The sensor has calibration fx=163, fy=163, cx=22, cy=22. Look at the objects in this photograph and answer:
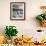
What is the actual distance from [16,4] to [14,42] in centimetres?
84

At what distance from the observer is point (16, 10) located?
3619 millimetres

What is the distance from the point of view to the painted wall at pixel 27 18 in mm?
3607

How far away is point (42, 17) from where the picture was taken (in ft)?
11.6

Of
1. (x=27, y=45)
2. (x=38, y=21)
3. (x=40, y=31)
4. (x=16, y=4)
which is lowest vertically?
(x=27, y=45)

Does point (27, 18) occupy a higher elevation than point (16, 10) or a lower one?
lower

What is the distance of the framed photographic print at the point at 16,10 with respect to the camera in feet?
Result: 11.8

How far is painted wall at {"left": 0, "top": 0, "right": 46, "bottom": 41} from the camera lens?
11.8ft

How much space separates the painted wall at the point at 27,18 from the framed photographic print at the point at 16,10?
0.07 m

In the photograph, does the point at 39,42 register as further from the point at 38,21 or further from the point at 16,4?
the point at 16,4

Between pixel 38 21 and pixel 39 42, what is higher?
pixel 38 21

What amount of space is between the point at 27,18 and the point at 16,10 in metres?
0.30

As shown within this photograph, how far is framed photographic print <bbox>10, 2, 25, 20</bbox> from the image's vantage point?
11.8ft

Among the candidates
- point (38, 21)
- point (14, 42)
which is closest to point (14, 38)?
point (14, 42)

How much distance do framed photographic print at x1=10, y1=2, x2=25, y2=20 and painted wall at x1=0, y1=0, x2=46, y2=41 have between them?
7 cm
